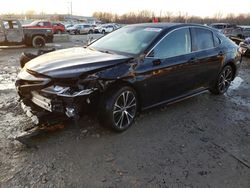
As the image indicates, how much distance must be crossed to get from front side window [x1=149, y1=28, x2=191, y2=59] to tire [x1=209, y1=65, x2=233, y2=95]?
1.56 metres

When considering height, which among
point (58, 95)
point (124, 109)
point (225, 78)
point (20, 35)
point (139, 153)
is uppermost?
point (20, 35)

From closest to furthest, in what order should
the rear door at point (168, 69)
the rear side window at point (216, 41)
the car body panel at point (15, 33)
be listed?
1. the rear door at point (168, 69)
2. the rear side window at point (216, 41)
3. the car body panel at point (15, 33)

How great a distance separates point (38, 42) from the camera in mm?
14734

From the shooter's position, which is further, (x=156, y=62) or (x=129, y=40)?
(x=129, y=40)

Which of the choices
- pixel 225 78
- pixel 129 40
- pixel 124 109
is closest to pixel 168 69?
pixel 129 40

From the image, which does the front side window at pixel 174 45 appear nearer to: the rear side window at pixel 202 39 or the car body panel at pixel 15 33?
the rear side window at pixel 202 39

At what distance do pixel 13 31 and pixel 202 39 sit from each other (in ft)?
40.0

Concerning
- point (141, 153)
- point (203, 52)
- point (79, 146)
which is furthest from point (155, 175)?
point (203, 52)

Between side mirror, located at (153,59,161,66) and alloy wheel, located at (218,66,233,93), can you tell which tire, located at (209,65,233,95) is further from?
side mirror, located at (153,59,161,66)

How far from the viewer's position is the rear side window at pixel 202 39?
15.4 feet

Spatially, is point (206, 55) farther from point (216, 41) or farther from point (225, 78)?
point (225, 78)

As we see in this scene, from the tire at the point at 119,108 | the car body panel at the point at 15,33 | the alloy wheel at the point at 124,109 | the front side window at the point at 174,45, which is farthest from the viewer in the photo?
the car body panel at the point at 15,33

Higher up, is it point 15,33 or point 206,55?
point 15,33

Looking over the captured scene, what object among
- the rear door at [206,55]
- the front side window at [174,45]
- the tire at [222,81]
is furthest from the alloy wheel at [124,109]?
the tire at [222,81]
